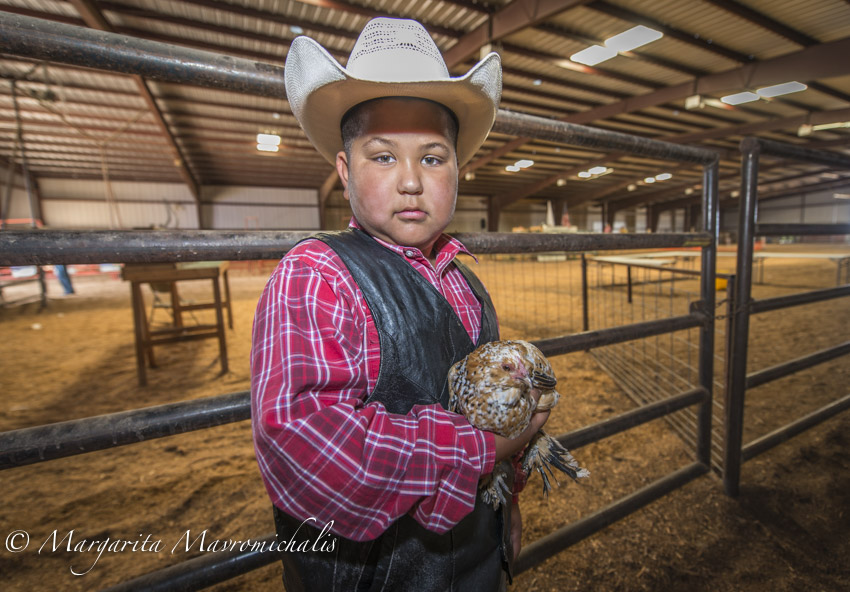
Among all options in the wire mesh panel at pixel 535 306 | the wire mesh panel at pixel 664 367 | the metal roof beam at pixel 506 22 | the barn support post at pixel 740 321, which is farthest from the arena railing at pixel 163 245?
the metal roof beam at pixel 506 22

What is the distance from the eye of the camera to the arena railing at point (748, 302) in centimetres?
170

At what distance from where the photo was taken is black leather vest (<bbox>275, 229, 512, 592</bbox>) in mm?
691

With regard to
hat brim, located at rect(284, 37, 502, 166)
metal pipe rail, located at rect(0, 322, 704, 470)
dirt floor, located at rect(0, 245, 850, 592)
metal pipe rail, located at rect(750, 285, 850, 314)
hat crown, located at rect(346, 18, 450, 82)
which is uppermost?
hat crown, located at rect(346, 18, 450, 82)

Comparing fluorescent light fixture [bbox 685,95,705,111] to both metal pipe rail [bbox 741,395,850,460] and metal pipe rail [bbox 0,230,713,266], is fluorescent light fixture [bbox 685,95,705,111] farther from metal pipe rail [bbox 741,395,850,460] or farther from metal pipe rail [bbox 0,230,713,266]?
metal pipe rail [bbox 0,230,713,266]

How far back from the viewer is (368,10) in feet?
20.7

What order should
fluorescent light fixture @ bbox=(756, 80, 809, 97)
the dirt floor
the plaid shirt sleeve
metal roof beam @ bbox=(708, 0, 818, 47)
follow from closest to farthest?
the plaid shirt sleeve
the dirt floor
metal roof beam @ bbox=(708, 0, 818, 47)
fluorescent light fixture @ bbox=(756, 80, 809, 97)

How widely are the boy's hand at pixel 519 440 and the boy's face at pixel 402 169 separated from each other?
1.38 feet

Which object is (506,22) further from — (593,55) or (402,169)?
(402,169)

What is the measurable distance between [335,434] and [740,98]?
1458 centimetres

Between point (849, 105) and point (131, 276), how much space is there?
741 inches

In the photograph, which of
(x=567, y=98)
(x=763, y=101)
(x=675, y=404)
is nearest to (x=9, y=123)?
(x=567, y=98)

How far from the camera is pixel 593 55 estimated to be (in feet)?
26.1

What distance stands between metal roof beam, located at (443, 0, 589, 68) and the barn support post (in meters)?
5.49

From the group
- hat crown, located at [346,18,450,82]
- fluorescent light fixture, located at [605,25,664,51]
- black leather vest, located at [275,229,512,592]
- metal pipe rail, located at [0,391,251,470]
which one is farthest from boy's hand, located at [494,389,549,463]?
fluorescent light fixture, located at [605,25,664,51]
